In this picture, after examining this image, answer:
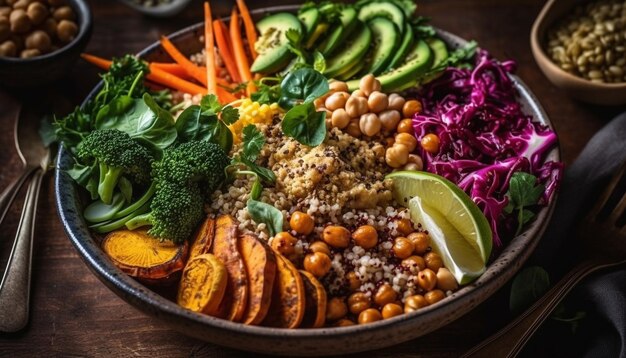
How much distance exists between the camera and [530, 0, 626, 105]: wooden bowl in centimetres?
388

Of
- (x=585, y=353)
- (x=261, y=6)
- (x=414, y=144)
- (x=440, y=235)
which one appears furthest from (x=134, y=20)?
(x=585, y=353)

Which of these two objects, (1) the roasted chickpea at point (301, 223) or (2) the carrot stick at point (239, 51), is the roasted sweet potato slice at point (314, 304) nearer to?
(1) the roasted chickpea at point (301, 223)

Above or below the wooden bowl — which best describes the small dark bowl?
above

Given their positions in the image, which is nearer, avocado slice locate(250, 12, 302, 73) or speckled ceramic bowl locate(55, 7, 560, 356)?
speckled ceramic bowl locate(55, 7, 560, 356)

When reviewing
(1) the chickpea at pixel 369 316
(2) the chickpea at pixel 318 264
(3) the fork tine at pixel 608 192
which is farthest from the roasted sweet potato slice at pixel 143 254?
(3) the fork tine at pixel 608 192

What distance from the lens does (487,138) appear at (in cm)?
348

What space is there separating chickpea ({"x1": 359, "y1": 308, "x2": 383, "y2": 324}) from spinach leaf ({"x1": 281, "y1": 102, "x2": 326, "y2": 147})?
0.89 meters

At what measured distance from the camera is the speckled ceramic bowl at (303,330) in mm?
2504

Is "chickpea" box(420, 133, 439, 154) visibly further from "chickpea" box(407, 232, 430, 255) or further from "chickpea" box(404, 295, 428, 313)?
"chickpea" box(404, 295, 428, 313)

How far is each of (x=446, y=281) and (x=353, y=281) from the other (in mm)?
407

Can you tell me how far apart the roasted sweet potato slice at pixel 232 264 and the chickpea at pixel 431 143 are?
1120mm

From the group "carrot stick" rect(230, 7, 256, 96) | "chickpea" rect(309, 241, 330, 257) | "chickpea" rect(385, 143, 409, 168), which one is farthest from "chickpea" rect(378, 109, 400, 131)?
"chickpea" rect(309, 241, 330, 257)

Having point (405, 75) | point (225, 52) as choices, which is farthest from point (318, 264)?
point (225, 52)

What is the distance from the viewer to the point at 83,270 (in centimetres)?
332
